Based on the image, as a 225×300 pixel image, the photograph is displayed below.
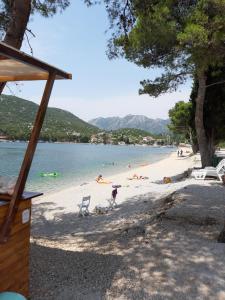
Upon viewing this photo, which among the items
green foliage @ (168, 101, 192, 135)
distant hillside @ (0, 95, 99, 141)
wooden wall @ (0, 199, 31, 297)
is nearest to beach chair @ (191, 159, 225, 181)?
wooden wall @ (0, 199, 31, 297)

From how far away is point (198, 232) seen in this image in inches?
289

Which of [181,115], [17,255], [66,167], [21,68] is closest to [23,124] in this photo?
[66,167]

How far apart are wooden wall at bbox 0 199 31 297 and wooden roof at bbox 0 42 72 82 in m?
1.58

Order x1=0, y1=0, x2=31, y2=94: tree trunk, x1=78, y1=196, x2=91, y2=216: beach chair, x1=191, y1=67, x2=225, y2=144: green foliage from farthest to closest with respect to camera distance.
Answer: x1=191, y1=67, x2=225, y2=144: green foliage
x1=78, y1=196, x2=91, y2=216: beach chair
x1=0, y1=0, x2=31, y2=94: tree trunk

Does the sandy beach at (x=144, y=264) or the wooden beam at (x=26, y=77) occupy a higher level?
the wooden beam at (x=26, y=77)

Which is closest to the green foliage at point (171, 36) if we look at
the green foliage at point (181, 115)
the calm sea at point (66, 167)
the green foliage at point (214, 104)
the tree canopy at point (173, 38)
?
the tree canopy at point (173, 38)

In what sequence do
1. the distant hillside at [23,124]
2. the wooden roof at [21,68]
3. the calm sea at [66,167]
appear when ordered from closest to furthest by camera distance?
the wooden roof at [21,68] → the calm sea at [66,167] → the distant hillside at [23,124]

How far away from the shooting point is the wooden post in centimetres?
404

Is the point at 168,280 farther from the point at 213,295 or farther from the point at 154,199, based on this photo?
the point at 154,199

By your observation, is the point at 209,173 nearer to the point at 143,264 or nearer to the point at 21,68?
the point at 143,264

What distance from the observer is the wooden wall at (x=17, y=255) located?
13.3 ft

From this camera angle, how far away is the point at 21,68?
14.4ft

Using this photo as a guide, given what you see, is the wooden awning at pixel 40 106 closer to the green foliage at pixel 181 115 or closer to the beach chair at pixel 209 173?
the beach chair at pixel 209 173

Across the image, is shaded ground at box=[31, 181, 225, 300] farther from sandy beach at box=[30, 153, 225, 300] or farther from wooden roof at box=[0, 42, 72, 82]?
wooden roof at box=[0, 42, 72, 82]
